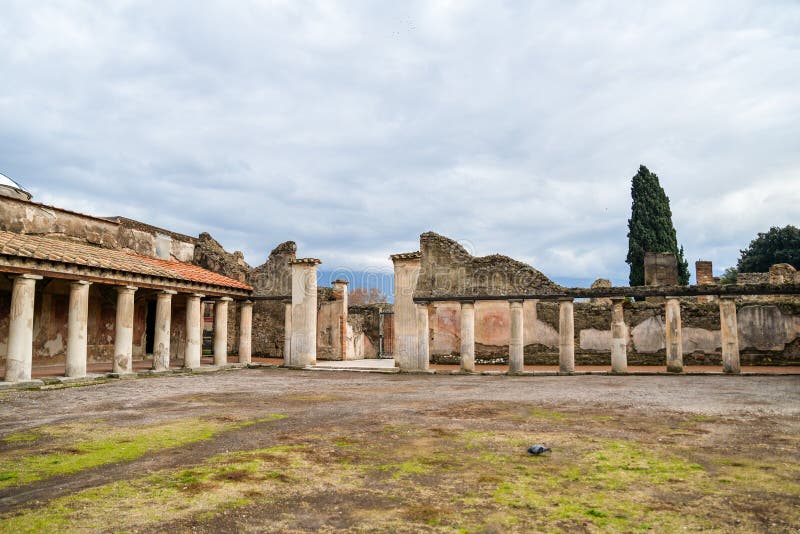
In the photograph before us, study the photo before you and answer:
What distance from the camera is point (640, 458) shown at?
15.6 feet

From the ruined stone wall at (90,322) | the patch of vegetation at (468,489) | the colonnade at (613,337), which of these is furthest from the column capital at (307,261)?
the patch of vegetation at (468,489)

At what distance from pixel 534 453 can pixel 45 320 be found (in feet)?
53.7

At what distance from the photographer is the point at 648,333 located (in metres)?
18.3

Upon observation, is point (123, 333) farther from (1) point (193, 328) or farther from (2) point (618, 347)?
(2) point (618, 347)

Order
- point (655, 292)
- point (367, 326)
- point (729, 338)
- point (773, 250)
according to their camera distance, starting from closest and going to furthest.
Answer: point (729, 338)
point (655, 292)
point (367, 326)
point (773, 250)

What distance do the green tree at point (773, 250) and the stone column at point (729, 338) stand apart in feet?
75.0

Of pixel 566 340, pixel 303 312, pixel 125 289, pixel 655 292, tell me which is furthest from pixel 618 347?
pixel 125 289

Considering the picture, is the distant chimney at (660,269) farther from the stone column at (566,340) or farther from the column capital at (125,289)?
the column capital at (125,289)

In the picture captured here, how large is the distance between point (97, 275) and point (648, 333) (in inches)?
685

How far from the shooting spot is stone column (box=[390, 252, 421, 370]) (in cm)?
1656

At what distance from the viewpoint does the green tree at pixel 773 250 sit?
110ft

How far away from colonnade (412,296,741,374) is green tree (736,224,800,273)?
23031 millimetres

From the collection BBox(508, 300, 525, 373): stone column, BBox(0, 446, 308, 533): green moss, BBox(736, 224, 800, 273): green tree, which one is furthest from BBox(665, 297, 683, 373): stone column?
BBox(736, 224, 800, 273): green tree

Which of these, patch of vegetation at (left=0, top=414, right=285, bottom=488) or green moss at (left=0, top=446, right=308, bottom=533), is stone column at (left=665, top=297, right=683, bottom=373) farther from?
green moss at (left=0, top=446, right=308, bottom=533)
